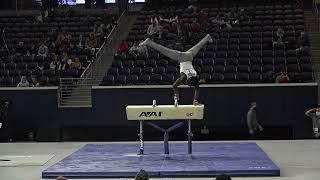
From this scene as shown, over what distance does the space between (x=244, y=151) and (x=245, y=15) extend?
11.7 metres

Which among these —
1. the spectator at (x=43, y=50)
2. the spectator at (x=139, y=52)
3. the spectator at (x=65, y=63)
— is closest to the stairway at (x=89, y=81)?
the spectator at (x=65, y=63)

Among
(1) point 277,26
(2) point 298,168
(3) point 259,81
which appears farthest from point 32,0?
(2) point 298,168

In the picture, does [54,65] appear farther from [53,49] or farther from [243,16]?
[243,16]

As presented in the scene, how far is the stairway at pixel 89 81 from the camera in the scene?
61.8 feet

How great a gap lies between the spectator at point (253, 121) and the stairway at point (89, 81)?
5.44 metres

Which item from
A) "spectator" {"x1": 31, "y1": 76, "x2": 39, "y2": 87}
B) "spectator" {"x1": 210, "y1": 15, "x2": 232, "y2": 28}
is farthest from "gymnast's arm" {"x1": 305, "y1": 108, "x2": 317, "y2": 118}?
"spectator" {"x1": 31, "y1": 76, "x2": 39, "y2": 87}

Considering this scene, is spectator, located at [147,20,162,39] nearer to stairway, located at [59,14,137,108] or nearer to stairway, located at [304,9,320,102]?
stairway, located at [59,14,137,108]

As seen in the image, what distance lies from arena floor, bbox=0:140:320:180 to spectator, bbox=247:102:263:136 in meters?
0.74

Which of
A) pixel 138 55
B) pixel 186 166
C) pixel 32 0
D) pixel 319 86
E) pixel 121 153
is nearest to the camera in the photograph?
pixel 186 166

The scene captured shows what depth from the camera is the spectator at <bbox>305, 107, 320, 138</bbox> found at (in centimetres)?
1671

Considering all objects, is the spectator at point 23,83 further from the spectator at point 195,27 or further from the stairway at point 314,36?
the stairway at point 314,36

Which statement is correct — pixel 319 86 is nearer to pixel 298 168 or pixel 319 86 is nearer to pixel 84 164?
pixel 298 168

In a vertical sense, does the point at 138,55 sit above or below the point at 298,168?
above

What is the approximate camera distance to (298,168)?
11.5 m
